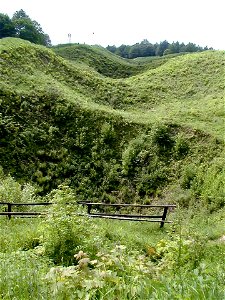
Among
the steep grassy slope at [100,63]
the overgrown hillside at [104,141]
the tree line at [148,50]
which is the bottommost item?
the overgrown hillside at [104,141]

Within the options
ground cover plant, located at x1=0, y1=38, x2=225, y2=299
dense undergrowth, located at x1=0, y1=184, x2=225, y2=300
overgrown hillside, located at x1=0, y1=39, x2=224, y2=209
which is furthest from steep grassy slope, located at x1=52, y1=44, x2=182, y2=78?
dense undergrowth, located at x1=0, y1=184, x2=225, y2=300

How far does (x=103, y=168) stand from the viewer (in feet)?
84.3

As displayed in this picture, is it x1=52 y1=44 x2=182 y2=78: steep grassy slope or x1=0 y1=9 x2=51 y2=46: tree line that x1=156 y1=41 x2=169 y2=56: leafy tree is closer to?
x1=0 y1=9 x2=51 y2=46: tree line

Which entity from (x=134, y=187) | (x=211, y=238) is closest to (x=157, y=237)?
(x=211, y=238)

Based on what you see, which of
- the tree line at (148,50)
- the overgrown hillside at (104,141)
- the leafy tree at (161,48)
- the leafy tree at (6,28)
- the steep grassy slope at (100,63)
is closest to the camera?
the overgrown hillside at (104,141)

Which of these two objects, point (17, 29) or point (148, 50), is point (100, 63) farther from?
point (148, 50)

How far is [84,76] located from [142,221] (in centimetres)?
2837

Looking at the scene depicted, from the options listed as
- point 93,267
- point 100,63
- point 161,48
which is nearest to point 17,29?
point 100,63

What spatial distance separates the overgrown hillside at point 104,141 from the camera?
2362 cm

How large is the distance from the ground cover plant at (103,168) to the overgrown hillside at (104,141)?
0.27 ft

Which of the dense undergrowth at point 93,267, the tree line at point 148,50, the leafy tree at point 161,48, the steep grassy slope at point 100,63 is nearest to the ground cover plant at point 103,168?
the dense undergrowth at point 93,267

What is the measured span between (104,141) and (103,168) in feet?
9.36

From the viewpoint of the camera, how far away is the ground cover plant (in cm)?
434

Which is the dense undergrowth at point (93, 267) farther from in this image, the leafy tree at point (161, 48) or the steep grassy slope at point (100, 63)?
the leafy tree at point (161, 48)
